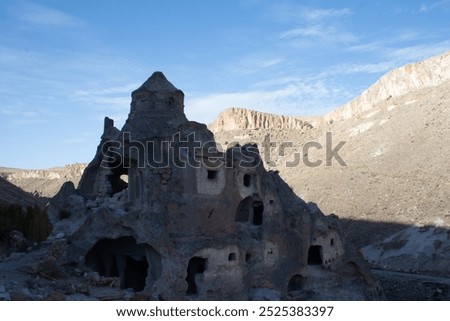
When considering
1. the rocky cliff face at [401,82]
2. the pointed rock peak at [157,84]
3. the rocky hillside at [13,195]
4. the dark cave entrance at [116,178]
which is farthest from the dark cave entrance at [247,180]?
the rocky cliff face at [401,82]

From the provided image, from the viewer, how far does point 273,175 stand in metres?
29.5

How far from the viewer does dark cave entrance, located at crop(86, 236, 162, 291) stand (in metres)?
24.7

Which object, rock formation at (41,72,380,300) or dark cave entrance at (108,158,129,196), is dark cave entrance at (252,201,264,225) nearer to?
rock formation at (41,72,380,300)

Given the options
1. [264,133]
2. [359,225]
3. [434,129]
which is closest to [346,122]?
[264,133]

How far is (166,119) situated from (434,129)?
154ft

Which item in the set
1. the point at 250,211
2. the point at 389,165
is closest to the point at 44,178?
the point at 389,165

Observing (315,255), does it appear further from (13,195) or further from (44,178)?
(44,178)

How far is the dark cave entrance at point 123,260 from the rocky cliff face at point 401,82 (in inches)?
2530

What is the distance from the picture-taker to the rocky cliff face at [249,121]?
9594 cm

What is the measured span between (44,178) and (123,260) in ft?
287

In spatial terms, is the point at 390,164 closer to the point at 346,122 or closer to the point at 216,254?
the point at 346,122

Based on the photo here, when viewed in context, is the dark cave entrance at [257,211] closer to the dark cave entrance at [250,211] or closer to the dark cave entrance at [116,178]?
the dark cave entrance at [250,211]

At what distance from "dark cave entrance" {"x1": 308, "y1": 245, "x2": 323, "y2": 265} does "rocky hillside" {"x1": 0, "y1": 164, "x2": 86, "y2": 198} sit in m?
69.6

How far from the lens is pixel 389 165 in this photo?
204 feet
